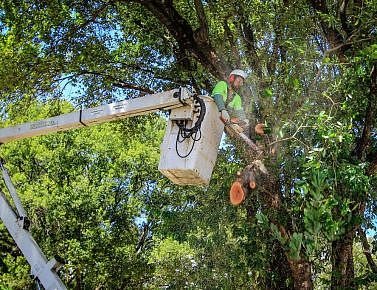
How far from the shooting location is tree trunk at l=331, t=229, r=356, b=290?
334 inches

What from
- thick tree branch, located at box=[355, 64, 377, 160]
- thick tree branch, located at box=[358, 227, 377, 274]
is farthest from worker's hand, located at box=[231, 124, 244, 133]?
thick tree branch, located at box=[358, 227, 377, 274]

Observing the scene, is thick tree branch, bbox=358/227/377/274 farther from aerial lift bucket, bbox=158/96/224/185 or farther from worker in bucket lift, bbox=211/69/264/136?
aerial lift bucket, bbox=158/96/224/185

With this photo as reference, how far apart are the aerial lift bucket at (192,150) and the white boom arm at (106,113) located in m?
0.16

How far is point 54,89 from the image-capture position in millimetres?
11477

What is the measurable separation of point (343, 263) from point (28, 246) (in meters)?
4.55

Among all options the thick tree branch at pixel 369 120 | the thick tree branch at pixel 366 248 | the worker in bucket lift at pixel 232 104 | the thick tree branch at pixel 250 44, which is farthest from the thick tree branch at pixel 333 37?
the thick tree branch at pixel 366 248

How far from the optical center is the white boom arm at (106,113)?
652cm

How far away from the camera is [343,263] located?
8602 millimetres

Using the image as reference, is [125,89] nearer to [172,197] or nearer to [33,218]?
[172,197]

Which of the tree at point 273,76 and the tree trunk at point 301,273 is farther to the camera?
the tree trunk at point 301,273

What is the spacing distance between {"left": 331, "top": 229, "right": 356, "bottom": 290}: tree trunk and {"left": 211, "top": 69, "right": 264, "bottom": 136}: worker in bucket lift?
→ 89.8 inches

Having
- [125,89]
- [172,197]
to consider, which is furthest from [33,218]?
[125,89]

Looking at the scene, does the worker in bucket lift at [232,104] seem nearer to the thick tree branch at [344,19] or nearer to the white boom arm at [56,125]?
the white boom arm at [56,125]

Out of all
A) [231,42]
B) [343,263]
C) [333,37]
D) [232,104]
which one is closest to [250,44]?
[231,42]
